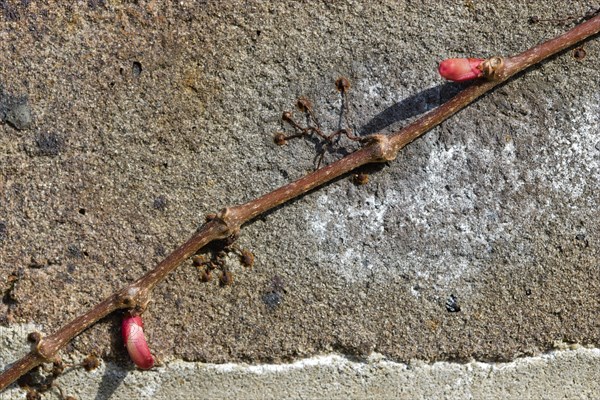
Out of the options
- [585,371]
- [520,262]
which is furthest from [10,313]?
[585,371]

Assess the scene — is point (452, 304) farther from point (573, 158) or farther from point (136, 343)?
point (136, 343)

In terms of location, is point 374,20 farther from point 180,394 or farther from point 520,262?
point 180,394

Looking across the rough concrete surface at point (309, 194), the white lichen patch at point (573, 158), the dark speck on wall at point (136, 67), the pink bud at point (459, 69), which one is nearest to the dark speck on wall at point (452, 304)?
the rough concrete surface at point (309, 194)

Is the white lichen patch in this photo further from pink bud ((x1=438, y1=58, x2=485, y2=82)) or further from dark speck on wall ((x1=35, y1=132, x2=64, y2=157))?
dark speck on wall ((x1=35, y1=132, x2=64, y2=157))

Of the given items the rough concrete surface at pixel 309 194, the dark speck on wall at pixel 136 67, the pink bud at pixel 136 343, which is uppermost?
the dark speck on wall at pixel 136 67

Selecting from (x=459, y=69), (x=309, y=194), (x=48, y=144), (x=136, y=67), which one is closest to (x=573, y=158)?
(x=459, y=69)

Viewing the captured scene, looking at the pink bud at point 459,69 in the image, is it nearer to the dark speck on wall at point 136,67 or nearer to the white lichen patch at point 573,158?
the white lichen patch at point 573,158
